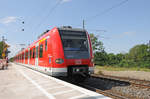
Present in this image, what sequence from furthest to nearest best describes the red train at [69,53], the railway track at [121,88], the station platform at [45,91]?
the red train at [69,53] < the railway track at [121,88] < the station platform at [45,91]

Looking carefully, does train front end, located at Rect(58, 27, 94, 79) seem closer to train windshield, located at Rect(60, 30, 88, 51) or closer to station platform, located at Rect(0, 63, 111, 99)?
train windshield, located at Rect(60, 30, 88, 51)

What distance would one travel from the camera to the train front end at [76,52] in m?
8.54

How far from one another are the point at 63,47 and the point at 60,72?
1.27m

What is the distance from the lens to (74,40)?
29.7ft

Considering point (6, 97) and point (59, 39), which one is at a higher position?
point (59, 39)

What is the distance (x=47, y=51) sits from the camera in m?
9.73

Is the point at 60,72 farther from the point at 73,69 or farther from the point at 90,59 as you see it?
the point at 90,59

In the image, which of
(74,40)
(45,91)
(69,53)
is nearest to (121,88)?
(69,53)

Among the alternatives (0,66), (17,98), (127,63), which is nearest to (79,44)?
(17,98)

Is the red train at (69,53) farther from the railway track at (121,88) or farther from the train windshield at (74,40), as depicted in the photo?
the railway track at (121,88)

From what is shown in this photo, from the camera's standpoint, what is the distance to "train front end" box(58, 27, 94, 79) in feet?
28.0

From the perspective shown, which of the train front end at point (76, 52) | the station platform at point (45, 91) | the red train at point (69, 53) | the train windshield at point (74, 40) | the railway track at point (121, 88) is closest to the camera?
the station platform at point (45, 91)

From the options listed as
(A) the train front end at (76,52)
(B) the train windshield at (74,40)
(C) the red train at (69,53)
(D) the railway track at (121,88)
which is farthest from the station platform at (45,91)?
(B) the train windshield at (74,40)

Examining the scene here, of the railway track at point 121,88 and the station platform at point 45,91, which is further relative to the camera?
the railway track at point 121,88
